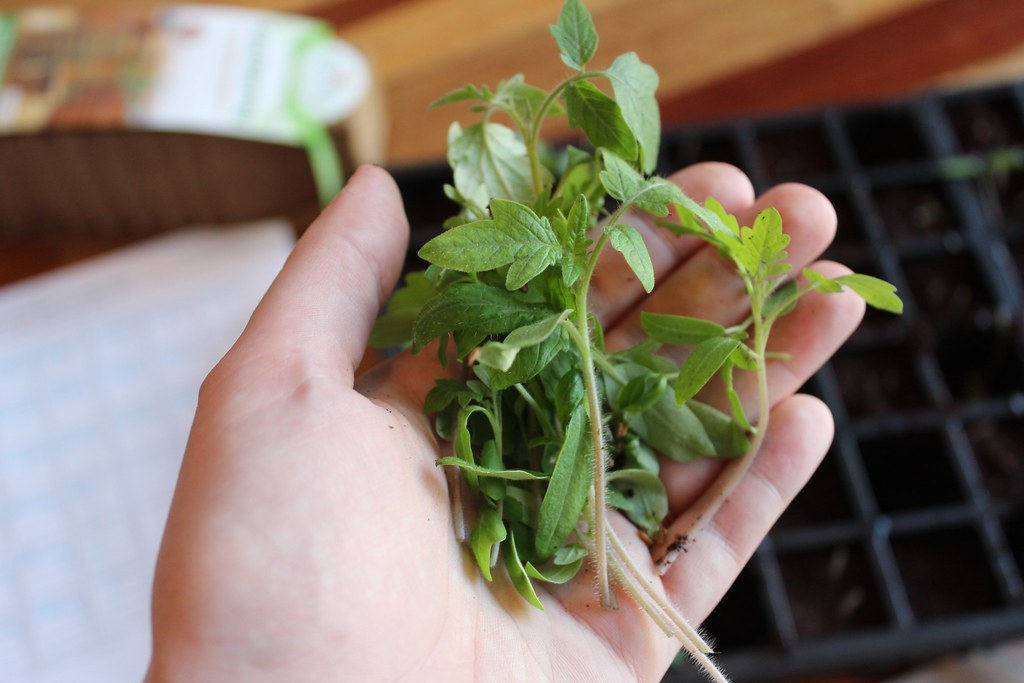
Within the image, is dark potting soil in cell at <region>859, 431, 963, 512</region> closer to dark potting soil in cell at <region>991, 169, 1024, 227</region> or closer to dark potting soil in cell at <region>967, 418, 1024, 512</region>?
dark potting soil in cell at <region>967, 418, 1024, 512</region>

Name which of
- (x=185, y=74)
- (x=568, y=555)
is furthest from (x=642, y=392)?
(x=185, y=74)

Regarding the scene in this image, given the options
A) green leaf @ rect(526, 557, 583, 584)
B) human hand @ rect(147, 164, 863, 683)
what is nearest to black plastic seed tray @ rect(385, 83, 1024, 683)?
human hand @ rect(147, 164, 863, 683)

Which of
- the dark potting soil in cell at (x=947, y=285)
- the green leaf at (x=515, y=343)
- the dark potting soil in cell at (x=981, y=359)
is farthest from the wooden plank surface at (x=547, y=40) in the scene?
the green leaf at (x=515, y=343)

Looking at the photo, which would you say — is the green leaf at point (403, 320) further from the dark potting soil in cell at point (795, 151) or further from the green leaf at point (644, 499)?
the dark potting soil in cell at point (795, 151)

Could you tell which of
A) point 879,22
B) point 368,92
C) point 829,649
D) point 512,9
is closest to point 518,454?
point 829,649

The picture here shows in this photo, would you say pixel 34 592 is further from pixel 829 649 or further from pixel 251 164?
pixel 829 649

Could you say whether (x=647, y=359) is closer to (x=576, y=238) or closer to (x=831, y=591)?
(x=576, y=238)

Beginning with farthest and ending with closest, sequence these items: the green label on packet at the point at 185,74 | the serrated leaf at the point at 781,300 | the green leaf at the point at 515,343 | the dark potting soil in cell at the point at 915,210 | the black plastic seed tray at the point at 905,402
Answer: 1. the dark potting soil in cell at the point at 915,210
2. the green label on packet at the point at 185,74
3. the black plastic seed tray at the point at 905,402
4. the serrated leaf at the point at 781,300
5. the green leaf at the point at 515,343
